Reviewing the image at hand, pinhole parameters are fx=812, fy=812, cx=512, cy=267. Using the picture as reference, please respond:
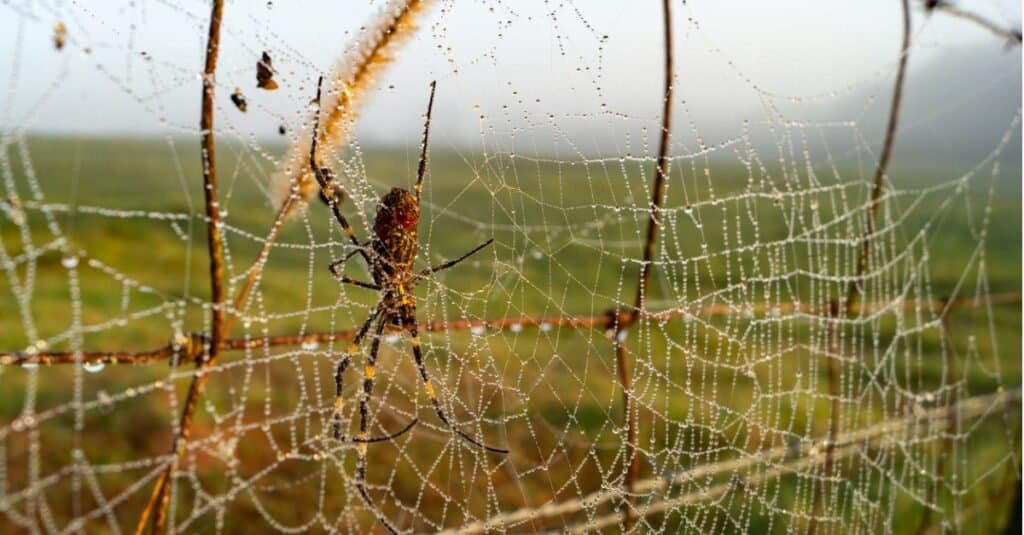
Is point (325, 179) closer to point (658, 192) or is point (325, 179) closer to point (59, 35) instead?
point (59, 35)

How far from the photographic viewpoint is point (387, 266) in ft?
2.82

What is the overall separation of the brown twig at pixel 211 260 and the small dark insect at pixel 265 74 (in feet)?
0.13

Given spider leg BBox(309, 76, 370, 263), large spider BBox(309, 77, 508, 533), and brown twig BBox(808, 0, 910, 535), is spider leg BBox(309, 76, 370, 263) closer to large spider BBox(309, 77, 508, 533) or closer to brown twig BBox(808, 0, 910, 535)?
large spider BBox(309, 77, 508, 533)

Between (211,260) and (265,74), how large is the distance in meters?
0.19

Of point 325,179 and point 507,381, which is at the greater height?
point 325,179

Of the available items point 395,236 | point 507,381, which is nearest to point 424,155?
point 395,236

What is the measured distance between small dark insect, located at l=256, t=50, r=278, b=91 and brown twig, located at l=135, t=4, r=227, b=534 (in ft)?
0.13

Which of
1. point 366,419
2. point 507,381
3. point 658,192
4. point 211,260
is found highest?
point 658,192

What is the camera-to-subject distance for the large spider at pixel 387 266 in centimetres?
80

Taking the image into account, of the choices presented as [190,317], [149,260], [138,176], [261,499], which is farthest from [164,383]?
[138,176]

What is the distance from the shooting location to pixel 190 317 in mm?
5430

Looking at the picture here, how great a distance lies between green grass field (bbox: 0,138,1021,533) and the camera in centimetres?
102

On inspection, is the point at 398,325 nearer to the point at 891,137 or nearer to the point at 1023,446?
the point at 891,137

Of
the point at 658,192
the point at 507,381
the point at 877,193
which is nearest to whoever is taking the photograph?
the point at 658,192
